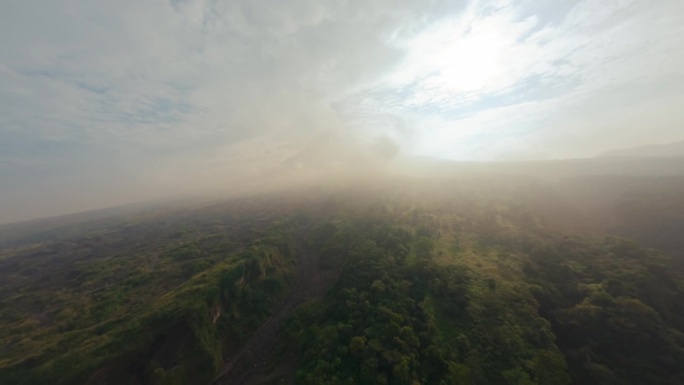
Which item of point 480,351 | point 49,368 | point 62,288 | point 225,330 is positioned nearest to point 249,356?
point 225,330

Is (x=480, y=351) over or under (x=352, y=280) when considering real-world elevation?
under

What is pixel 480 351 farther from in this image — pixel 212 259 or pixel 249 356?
pixel 212 259

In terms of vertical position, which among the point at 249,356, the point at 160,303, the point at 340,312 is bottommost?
the point at 249,356

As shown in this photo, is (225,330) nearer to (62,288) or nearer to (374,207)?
(62,288)

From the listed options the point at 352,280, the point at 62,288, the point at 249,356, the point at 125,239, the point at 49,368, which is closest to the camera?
the point at 49,368

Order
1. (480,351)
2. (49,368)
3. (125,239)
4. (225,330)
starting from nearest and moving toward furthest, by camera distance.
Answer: (49,368) < (480,351) < (225,330) < (125,239)

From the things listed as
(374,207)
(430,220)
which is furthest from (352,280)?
(374,207)

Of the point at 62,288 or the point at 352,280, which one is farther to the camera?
the point at 62,288
